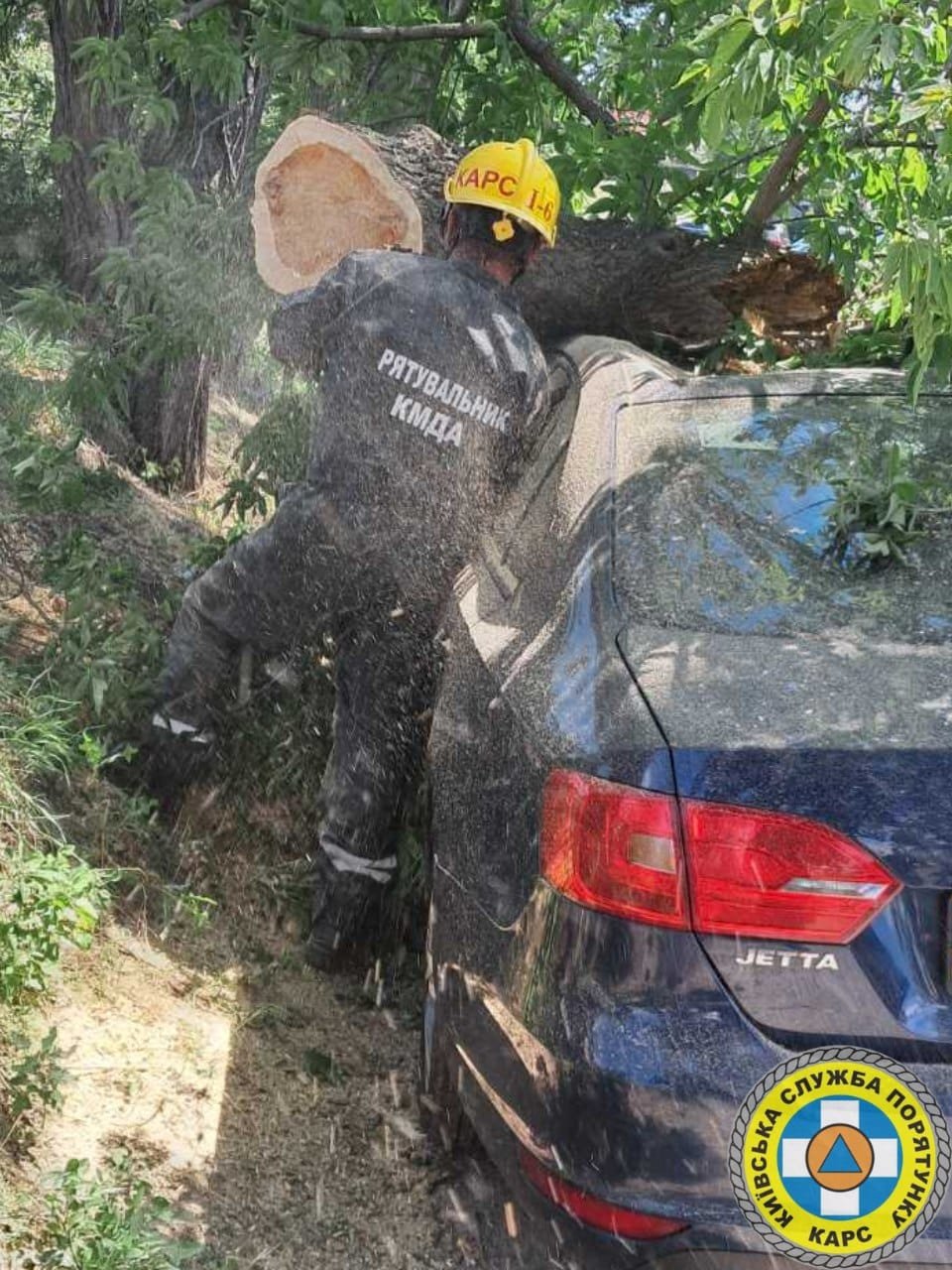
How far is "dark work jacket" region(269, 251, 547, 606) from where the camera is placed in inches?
153

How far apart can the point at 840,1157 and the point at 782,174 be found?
12.6 ft

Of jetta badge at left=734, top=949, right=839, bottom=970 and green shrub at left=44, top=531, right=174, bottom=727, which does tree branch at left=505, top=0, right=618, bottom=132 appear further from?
jetta badge at left=734, top=949, right=839, bottom=970

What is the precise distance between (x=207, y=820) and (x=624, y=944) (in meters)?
2.59

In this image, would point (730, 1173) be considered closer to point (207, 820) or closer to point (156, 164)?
point (207, 820)

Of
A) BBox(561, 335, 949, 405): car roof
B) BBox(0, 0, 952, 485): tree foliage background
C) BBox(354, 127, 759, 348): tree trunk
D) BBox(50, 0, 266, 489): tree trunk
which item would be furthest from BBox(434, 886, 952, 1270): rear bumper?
BBox(50, 0, 266, 489): tree trunk

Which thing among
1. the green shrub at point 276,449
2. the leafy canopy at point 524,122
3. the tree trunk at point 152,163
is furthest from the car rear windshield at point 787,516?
the tree trunk at point 152,163

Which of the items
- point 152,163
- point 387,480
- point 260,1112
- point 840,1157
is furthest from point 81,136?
point 840,1157

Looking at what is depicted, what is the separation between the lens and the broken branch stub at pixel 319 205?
16.4 feet

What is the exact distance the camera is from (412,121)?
566 cm

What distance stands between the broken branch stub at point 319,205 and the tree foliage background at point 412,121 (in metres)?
0.16

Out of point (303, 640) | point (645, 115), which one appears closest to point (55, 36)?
point (645, 115)

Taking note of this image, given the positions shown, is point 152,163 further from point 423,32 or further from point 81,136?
point 423,32

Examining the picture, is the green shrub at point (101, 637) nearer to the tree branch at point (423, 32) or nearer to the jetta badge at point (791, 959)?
the tree branch at point (423, 32)

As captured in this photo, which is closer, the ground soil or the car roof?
the ground soil
